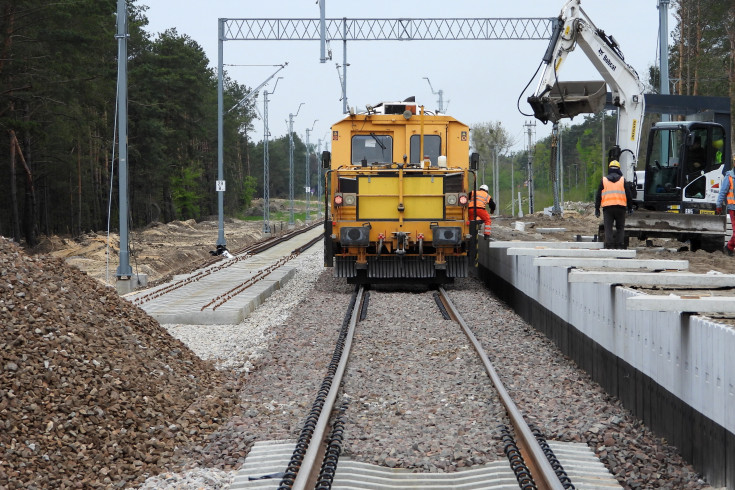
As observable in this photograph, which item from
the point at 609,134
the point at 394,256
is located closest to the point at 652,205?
the point at 394,256

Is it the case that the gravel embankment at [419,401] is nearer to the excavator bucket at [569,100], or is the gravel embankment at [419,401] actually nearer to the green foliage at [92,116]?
the excavator bucket at [569,100]

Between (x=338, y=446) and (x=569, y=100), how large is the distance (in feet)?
47.8

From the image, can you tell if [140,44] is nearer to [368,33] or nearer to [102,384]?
[368,33]

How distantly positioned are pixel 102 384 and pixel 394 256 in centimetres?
1043

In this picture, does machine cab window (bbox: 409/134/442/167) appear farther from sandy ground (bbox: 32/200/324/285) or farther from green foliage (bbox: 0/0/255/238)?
green foliage (bbox: 0/0/255/238)

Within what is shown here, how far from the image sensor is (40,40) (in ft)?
109

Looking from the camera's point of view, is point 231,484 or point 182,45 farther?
point 182,45

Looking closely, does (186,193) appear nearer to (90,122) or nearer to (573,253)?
(90,122)

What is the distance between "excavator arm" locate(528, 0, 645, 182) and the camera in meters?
19.4

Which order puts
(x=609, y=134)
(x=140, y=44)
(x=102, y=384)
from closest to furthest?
(x=102, y=384)
(x=140, y=44)
(x=609, y=134)

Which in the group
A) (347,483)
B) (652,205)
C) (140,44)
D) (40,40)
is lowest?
(347,483)

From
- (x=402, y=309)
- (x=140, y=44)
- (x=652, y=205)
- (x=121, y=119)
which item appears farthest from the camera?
(x=140, y=44)

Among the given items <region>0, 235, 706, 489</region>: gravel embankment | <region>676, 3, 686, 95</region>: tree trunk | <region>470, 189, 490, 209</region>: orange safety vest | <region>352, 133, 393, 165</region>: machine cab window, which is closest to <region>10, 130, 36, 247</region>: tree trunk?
<region>470, 189, 490, 209</region>: orange safety vest

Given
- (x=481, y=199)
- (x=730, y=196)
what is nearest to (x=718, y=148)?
(x=730, y=196)
